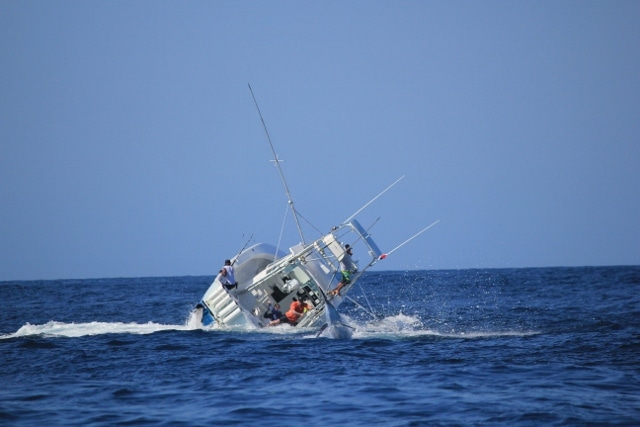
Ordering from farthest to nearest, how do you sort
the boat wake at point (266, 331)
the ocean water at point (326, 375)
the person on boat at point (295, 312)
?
1. the person on boat at point (295, 312)
2. the boat wake at point (266, 331)
3. the ocean water at point (326, 375)

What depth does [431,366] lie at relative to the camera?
18.9 metres

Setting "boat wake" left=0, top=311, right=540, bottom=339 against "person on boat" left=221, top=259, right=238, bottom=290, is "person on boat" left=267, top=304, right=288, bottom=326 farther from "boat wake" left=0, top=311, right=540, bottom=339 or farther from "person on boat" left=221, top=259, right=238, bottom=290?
"person on boat" left=221, top=259, right=238, bottom=290

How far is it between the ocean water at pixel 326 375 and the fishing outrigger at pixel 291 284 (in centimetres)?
61

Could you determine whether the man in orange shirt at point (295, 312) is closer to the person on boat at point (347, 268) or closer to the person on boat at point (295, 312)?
the person on boat at point (295, 312)

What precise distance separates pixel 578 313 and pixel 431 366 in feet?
55.3

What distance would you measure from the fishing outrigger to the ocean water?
61cm

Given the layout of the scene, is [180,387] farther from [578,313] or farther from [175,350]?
[578,313]

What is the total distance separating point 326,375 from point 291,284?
941cm

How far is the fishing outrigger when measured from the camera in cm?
2534

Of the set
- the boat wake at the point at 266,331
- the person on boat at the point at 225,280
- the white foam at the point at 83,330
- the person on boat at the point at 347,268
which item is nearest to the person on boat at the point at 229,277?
the person on boat at the point at 225,280

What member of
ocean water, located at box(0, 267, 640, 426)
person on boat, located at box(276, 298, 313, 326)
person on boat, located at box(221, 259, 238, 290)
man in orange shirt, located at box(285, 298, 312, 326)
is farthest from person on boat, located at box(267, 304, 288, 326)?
person on boat, located at box(221, 259, 238, 290)

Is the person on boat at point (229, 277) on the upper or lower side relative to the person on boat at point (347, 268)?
upper

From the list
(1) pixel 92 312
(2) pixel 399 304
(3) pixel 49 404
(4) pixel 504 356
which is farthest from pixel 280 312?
(2) pixel 399 304

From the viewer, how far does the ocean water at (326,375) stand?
557 inches
